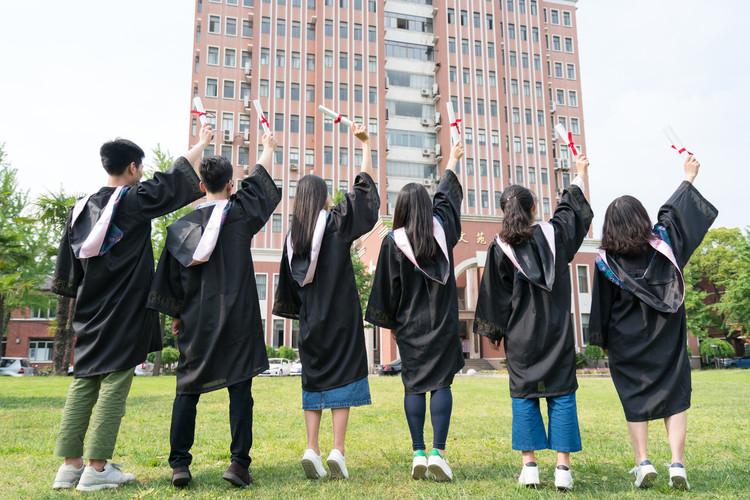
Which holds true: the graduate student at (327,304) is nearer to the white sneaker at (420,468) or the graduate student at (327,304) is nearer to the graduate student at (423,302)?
the graduate student at (423,302)

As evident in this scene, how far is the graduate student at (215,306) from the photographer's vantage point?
3152 millimetres

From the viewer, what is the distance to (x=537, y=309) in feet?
11.2

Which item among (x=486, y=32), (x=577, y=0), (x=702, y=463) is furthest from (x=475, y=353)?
(x=577, y=0)

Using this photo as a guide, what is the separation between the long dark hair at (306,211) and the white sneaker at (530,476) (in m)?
1.98

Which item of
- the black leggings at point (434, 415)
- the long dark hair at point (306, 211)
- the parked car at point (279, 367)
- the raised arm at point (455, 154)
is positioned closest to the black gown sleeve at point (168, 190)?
the long dark hair at point (306, 211)

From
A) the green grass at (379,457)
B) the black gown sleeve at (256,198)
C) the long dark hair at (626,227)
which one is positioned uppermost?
the black gown sleeve at (256,198)

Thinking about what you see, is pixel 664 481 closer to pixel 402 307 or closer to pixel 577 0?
pixel 402 307

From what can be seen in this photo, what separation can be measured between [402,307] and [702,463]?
2.48 metres

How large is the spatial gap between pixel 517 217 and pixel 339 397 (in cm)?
172

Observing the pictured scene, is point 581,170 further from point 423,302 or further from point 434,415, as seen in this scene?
point 434,415

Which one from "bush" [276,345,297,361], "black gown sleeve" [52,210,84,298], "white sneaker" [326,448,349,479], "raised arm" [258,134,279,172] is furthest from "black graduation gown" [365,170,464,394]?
"bush" [276,345,297,361]

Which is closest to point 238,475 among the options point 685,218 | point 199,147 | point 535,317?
point 535,317

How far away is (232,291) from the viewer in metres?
3.39

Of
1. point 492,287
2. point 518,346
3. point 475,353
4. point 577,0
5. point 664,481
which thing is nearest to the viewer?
point 664,481
